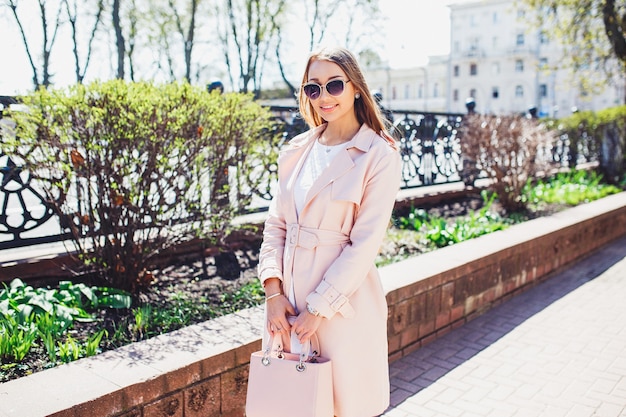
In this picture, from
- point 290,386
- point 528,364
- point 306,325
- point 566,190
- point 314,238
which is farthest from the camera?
point 566,190

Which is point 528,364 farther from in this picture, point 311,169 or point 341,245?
point 311,169

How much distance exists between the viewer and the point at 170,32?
35.1m

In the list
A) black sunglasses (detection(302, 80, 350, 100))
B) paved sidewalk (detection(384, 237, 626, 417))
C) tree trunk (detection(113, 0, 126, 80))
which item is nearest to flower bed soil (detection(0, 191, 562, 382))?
paved sidewalk (detection(384, 237, 626, 417))

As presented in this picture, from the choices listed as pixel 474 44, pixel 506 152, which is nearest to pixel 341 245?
pixel 506 152

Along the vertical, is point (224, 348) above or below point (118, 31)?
below

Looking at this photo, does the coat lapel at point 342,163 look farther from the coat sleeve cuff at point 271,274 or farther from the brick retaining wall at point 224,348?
the brick retaining wall at point 224,348

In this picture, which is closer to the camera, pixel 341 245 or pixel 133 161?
pixel 341 245

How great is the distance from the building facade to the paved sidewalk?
7311 centimetres

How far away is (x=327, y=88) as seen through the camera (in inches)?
92.3

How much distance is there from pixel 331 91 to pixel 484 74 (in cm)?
8733

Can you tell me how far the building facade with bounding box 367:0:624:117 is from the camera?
3088 inches

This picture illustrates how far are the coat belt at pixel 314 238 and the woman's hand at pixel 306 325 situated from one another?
0.27m

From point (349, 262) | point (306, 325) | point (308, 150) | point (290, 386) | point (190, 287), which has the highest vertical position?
point (308, 150)

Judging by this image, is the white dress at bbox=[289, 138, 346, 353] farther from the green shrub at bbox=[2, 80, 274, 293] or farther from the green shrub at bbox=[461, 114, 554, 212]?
the green shrub at bbox=[461, 114, 554, 212]
